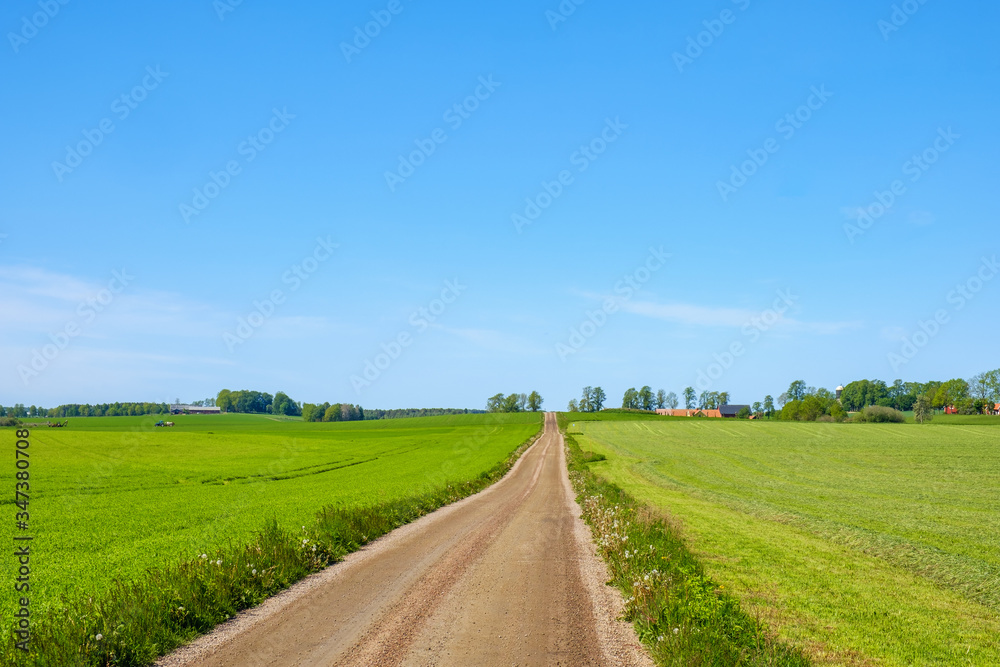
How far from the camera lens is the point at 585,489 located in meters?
34.7

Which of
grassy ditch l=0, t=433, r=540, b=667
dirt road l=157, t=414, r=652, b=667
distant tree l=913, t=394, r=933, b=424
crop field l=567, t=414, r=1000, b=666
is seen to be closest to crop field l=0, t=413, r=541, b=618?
grassy ditch l=0, t=433, r=540, b=667

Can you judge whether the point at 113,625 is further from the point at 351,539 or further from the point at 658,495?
the point at 658,495

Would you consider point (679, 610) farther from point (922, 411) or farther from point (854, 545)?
point (922, 411)

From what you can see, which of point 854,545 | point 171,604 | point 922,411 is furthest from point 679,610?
point 922,411

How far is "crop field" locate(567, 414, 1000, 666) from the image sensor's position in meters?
10.7

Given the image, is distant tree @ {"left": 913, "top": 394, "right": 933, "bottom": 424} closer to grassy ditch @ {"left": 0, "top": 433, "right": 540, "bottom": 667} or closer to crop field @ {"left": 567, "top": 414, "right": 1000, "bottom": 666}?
crop field @ {"left": 567, "top": 414, "right": 1000, "bottom": 666}

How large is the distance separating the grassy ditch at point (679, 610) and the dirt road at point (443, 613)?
480mm

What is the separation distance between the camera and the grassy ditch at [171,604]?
348 inches

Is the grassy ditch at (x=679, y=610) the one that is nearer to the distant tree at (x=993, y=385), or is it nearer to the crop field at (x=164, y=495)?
the crop field at (x=164, y=495)

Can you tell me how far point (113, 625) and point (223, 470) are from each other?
46969 mm

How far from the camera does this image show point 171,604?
10.9 m

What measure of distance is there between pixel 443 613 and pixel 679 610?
15.1ft

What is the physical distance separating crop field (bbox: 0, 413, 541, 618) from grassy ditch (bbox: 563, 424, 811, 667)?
481 inches

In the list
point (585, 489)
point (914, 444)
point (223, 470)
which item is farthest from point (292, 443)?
point (914, 444)
